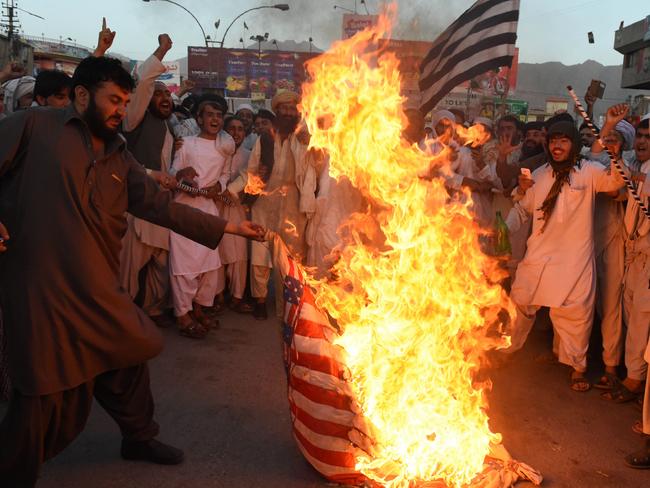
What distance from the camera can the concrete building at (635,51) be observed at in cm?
4056

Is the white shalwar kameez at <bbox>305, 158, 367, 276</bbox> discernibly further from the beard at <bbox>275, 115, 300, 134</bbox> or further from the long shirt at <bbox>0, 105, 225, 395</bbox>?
the long shirt at <bbox>0, 105, 225, 395</bbox>

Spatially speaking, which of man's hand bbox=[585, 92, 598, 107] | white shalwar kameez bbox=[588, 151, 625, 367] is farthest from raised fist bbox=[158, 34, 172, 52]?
white shalwar kameez bbox=[588, 151, 625, 367]

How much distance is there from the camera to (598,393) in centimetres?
511

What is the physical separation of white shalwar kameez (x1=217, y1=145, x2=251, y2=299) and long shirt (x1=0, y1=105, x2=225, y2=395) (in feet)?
11.9

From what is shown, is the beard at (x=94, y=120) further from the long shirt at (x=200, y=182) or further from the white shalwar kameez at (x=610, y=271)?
the white shalwar kameez at (x=610, y=271)

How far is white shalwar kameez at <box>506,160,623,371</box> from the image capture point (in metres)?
5.16

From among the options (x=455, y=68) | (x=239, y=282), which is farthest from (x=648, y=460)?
(x=455, y=68)

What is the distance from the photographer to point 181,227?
3.67 meters

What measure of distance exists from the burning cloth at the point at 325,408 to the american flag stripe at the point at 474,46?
5248 millimetres

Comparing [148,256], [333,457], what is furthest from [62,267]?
[148,256]

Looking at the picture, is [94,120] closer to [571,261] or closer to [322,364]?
[322,364]

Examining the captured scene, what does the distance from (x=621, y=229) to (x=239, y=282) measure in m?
4.14

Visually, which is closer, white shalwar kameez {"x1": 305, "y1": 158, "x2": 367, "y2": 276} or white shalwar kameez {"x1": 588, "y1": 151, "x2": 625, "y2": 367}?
white shalwar kameez {"x1": 588, "y1": 151, "x2": 625, "y2": 367}

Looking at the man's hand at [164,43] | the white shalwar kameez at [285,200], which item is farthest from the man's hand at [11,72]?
the white shalwar kameez at [285,200]
